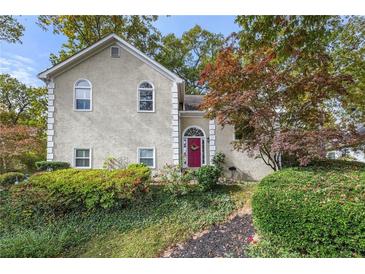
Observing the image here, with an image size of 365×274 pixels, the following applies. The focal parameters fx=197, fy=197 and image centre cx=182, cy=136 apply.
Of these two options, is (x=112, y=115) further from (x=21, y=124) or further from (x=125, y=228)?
(x=21, y=124)

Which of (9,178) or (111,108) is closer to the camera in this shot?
(9,178)

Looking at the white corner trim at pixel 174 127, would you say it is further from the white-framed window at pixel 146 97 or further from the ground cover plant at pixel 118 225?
the ground cover plant at pixel 118 225

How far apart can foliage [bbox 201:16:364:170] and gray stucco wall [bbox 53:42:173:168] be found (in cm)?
256

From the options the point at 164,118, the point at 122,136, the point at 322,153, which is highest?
the point at 164,118

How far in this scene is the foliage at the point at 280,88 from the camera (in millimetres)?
4914

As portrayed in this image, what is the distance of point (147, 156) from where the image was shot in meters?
8.03

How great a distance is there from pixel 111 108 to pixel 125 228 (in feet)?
15.7

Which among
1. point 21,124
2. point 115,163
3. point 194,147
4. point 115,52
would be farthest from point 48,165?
point 21,124

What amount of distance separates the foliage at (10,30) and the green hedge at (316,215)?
9542 millimetres
